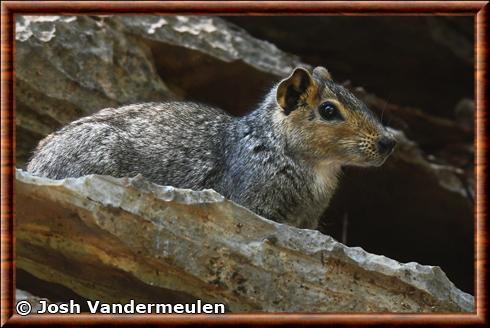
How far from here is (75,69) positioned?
11.7m

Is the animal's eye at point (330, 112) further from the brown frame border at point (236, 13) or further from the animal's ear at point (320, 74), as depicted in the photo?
the brown frame border at point (236, 13)

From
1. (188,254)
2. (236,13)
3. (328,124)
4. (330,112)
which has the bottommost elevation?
(188,254)

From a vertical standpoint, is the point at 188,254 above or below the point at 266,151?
below

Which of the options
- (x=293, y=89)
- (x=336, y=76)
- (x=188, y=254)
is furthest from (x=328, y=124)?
(x=336, y=76)

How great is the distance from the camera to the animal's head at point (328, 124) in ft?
31.6

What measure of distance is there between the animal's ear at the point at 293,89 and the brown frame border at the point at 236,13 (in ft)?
4.26

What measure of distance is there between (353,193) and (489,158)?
14.8 ft

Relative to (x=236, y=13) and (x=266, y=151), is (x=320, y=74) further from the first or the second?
(x=236, y=13)

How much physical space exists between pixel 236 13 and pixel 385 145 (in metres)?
2.31

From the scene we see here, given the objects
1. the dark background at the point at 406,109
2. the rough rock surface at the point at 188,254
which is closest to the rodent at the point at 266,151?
the rough rock surface at the point at 188,254

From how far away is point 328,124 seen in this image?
31.7ft

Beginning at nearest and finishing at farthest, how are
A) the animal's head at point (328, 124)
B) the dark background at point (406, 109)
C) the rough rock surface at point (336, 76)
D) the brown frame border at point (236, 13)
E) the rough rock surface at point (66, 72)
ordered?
the brown frame border at point (236, 13)
the animal's head at point (328, 124)
the rough rock surface at point (66, 72)
the rough rock surface at point (336, 76)
the dark background at point (406, 109)

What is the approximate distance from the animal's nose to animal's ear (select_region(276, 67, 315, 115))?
0.95 m

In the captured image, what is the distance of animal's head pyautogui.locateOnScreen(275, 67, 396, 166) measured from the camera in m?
9.63
